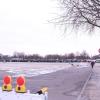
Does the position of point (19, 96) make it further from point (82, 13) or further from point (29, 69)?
point (29, 69)

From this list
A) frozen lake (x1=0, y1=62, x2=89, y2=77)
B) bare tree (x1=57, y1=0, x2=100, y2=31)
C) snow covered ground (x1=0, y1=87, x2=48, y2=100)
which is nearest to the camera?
snow covered ground (x1=0, y1=87, x2=48, y2=100)

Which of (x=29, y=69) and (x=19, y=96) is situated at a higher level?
(x=29, y=69)

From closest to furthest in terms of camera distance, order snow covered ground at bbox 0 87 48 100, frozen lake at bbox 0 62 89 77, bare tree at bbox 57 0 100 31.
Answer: snow covered ground at bbox 0 87 48 100 < bare tree at bbox 57 0 100 31 < frozen lake at bbox 0 62 89 77

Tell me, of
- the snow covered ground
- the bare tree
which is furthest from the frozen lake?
the snow covered ground

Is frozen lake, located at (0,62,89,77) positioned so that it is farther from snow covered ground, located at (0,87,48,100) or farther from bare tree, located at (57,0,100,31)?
snow covered ground, located at (0,87,48,100)

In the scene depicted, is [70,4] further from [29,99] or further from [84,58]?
[84,58]

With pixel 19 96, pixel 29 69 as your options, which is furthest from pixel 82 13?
pixel 29 69

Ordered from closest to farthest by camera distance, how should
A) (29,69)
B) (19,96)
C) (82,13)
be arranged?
(19,96), (82,13), (29,69)

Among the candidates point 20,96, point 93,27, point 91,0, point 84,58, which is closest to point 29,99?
point 20,96

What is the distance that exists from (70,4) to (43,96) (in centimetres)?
1150

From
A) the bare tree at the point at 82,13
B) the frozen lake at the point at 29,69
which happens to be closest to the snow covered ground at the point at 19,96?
the bare tree at the point at 82,13

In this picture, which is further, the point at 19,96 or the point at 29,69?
the point at 29,69

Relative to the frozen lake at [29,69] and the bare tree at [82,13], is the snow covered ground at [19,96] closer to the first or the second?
the bare tree at [82,13]

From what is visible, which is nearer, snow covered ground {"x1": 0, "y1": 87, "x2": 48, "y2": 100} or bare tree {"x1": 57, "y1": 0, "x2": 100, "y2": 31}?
snow covered ground {"x1": 0, "y1": 87, "x2": 48, "y2": 100}
